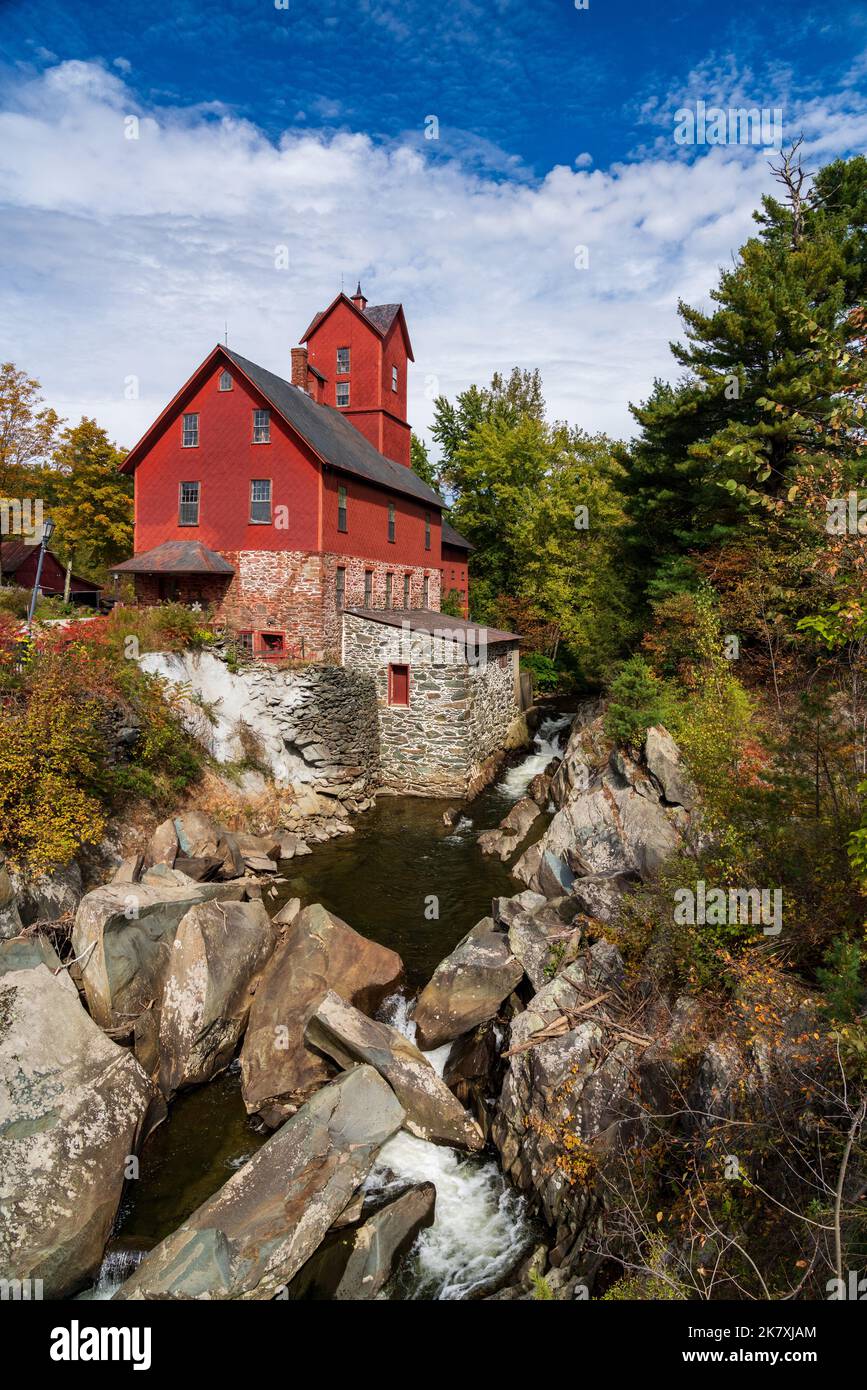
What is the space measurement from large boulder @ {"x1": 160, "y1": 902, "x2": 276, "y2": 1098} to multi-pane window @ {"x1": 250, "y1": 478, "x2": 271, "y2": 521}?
52.3 ft

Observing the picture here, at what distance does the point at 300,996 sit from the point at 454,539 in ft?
98.5

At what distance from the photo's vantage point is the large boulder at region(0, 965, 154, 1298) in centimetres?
681

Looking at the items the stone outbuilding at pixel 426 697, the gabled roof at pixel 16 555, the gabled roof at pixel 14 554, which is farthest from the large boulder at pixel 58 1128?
the gabled roof at pixel 14 554

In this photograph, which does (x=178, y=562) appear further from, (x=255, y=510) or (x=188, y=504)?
(x=255, y=510)

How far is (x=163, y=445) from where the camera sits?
24.9 metres

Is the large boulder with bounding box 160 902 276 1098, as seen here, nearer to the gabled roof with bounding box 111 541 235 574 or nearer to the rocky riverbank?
the rocky riverbank

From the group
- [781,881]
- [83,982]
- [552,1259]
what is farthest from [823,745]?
[83,982]

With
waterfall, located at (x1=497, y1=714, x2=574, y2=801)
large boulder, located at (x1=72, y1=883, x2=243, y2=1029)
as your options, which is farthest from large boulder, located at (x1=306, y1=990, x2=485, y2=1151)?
waterfall, located at (x1=497, y1=714, x2=574, y2=801)

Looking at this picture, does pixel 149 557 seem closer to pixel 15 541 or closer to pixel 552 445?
pixel 552 445

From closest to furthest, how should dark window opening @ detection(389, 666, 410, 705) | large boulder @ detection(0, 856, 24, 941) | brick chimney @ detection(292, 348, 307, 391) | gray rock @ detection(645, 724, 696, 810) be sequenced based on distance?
1. large boulder @ detection(0, 856, 24, 941)
2. gray rock @ detection(645, 724, 696, 810)
3. dark window opening @ detection(389, 666, 410, 705)
4. brick chimney @ detection(292, 348, 307, 391)

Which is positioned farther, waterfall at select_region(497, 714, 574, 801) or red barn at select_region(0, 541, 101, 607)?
red barn at select_region(0, 541, 101, 607)

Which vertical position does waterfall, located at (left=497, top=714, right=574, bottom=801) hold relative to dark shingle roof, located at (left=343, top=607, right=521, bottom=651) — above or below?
below

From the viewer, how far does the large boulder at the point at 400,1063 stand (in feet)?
28.8
